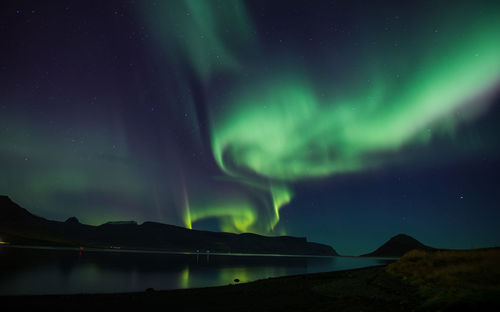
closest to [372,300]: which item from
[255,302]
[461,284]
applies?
[461,284]

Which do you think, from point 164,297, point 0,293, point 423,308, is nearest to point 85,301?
point 164,297

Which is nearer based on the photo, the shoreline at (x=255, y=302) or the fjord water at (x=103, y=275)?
the shoreline at (x=255, y=302)

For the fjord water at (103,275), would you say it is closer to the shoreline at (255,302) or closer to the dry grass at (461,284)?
the shoreline at (255,302)

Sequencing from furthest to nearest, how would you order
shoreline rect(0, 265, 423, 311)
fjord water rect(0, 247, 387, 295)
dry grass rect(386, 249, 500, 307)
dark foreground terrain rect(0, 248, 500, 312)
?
fjord water rect(0, 247, 387, 295), shoreline rect(0, 265, 423, 311), dark foreground terrain rect(0, 248, 500, 312), dry grass rect(386, 249, 500, 307)

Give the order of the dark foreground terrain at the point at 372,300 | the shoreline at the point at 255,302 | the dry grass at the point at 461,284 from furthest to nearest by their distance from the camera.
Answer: the shoreline at the point at 255,302 < the dark foreground terrain at the point at 372,300 < the dry grass at the point at 461,284

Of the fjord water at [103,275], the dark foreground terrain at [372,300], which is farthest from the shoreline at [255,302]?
the fjord water at [103,275]

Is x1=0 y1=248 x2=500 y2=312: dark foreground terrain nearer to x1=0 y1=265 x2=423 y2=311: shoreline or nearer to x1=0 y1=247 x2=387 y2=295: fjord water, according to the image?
x1=0 y1=265 x2=423 y2=311: shoreline

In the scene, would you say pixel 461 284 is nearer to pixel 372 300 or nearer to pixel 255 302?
pixel 372 300

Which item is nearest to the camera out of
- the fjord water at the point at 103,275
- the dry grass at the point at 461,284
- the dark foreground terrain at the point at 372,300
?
the dry grass at the point at 461,284

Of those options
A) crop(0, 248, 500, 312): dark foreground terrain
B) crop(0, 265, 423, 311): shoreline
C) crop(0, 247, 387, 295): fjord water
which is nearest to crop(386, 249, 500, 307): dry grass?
crop(0, 248, 500, 312): dark foreground terrain

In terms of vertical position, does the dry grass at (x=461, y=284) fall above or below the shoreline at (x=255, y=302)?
above

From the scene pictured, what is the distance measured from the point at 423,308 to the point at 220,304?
43.8 feet

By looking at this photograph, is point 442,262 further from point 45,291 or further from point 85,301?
point 45,291

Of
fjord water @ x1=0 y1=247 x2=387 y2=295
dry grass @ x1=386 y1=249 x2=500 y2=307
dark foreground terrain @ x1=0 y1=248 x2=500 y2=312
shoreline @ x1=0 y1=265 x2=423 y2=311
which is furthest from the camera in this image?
fjord water @ x1=0 y1=247 x2=387 y2=295
